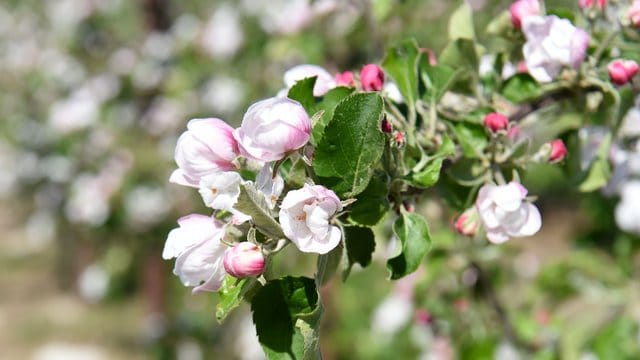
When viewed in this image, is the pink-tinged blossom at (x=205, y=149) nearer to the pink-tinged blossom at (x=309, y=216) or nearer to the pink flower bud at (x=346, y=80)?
the pink-tinged blossom at (x=309, y=216)

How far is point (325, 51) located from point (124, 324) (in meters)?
3.58

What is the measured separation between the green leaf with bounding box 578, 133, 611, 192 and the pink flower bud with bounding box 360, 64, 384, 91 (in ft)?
1.04

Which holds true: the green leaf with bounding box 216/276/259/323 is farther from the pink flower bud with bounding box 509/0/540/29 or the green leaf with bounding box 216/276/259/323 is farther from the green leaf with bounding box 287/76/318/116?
the pink flower bud with bounding box 509/0/540/29

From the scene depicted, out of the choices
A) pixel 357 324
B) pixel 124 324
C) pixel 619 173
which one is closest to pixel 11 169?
pixel 124 324

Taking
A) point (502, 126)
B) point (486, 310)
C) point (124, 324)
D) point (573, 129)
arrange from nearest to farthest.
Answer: point (502, 126), point (573, 129), point (486, 310), point (124, 324)

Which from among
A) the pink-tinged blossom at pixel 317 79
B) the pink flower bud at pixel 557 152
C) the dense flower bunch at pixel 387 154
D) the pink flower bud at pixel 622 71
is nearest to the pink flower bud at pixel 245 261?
the dense flower bunch at pixel 387 154

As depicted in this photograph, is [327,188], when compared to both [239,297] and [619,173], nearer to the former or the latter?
[239,297]

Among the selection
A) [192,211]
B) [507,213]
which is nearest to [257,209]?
[507,213]

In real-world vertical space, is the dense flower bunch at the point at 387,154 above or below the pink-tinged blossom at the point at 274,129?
below

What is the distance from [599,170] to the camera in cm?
96

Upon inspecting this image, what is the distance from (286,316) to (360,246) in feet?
0.38

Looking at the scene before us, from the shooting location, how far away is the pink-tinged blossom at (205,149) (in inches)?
26.2

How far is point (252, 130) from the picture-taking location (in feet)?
2.12

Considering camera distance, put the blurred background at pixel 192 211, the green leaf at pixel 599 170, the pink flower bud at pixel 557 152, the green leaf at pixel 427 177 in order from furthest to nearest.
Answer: the blurred background at pixel 192 211 < the green leaf at pixel 599 170 < the pink flower bud at pixel 557 152 < the green leaf at pixel 427 177
